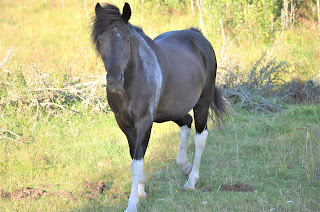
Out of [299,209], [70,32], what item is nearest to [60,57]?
[70,32]

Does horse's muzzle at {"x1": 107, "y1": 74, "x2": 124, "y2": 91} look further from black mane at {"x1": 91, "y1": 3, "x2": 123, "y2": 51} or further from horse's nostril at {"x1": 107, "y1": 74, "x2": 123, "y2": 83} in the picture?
black mane at {"x1": 91, "y1": 3, "x2": 123, "y2": 51}

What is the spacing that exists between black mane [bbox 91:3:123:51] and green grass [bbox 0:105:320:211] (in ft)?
5.66

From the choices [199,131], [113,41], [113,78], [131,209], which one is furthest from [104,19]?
[199,131]

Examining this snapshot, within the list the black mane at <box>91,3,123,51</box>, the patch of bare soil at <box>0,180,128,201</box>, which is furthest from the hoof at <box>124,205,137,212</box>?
the black mane at <box>91,3,123,51</box>

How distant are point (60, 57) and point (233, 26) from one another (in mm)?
6389

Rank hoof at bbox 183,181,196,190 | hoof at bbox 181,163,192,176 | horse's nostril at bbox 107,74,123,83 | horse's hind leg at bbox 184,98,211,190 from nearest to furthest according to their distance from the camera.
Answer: horse's nostril at bbox 107,74,123,83
hoof at bbox 183,181,196,190
horse's hind leg at bbox 184,98,211,190
hoof at bbox 181,163,192,176

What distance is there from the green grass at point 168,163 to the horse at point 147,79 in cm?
34

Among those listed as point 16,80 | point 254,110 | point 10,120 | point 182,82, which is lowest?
point 254,110

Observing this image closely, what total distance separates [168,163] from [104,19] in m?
2.52

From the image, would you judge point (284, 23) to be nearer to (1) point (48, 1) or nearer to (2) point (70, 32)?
(2) point (70, 32)

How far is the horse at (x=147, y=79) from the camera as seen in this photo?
347 centimetres

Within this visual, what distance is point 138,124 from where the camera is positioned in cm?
377

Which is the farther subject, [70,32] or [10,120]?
[70,32]

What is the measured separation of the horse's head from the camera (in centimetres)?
330
